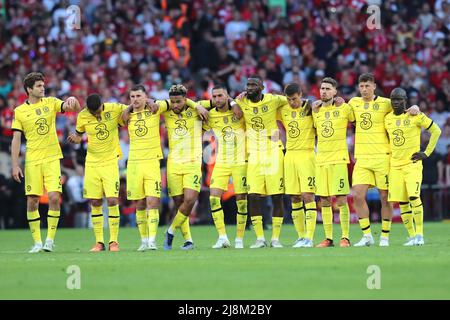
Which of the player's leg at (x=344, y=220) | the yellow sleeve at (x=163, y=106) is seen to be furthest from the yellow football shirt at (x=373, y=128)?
the yellow sleeve at (x=163, y=106)

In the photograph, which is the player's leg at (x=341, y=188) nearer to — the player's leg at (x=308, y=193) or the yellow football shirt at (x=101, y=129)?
the player's leg at (x=308, y=193)

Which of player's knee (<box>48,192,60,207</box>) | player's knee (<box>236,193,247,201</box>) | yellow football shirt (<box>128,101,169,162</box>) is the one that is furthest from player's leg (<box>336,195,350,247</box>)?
player's knee (<box>48,192,60,207</box>)

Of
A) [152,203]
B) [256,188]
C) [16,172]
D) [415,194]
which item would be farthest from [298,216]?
[16,172]

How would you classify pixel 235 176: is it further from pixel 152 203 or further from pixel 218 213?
pixel 152 203

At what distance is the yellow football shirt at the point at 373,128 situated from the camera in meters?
18.9

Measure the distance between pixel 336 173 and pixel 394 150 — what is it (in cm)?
100

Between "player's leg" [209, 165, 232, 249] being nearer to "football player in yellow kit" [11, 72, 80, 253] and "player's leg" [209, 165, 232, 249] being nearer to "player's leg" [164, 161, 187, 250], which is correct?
"player's leg" [164, 161, 187, 250]

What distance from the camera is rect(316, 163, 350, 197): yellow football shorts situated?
1884 cm

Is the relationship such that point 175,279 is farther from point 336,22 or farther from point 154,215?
point 336,22
